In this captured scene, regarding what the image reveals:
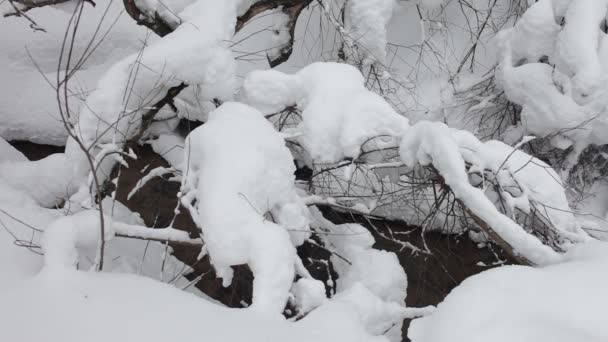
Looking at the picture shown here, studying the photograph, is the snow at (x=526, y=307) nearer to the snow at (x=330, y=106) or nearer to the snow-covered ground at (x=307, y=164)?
the snow-covered ground at (x=307, y=164)

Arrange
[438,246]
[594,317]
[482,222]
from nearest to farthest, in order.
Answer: [594,317], [482,222], [438,246]

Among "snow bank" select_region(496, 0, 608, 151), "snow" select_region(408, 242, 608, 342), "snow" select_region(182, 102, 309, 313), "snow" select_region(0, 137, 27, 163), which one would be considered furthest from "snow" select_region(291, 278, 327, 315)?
"snow" select_region(0, 137, 27, 163)

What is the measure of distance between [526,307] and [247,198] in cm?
156

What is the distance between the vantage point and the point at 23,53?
553 cm

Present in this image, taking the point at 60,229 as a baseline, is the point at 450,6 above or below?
above

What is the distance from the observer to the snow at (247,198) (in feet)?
9.16

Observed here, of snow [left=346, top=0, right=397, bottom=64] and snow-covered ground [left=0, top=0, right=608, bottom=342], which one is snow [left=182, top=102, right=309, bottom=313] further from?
snow [left=346, top=0, right=397, bottom=64]

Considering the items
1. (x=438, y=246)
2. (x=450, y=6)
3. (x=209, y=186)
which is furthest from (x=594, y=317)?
(x=450, y=6)

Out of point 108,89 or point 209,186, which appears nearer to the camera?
point 209,186

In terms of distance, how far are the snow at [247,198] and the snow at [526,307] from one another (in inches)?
33.7

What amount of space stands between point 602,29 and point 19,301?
4.61 metres

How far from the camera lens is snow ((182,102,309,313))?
2.79 m

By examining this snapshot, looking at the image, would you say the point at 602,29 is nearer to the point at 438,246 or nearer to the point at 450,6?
the point at 450,6

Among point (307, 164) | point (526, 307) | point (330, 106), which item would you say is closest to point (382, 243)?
point (307, 164)
